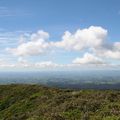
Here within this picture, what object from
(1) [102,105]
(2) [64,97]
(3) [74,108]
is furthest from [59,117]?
(2) [64,97]

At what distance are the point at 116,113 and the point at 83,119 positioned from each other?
294cm

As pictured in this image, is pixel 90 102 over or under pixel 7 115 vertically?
over

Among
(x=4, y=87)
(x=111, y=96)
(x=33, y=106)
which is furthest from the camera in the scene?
(x=4, y=87)

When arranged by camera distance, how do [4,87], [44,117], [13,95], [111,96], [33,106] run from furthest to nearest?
[4,87] → [13,95] → [33,106] → [111,96] → [44,117]

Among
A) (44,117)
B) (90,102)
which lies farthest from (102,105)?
(44,117)

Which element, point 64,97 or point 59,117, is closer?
point 59,117

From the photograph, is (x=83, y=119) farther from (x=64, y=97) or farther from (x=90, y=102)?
(x=64, y=97)

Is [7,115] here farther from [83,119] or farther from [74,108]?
[83,119]

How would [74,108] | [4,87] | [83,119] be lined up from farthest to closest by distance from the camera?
[4,87] < [74,108] < [83,119]

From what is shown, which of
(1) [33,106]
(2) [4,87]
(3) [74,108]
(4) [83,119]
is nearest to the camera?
(4) [83,119]

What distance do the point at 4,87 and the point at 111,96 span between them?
31.9m

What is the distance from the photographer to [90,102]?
28.9 metres

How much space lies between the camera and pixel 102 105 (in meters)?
28.0

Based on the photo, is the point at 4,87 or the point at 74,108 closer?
the point at 74,108
